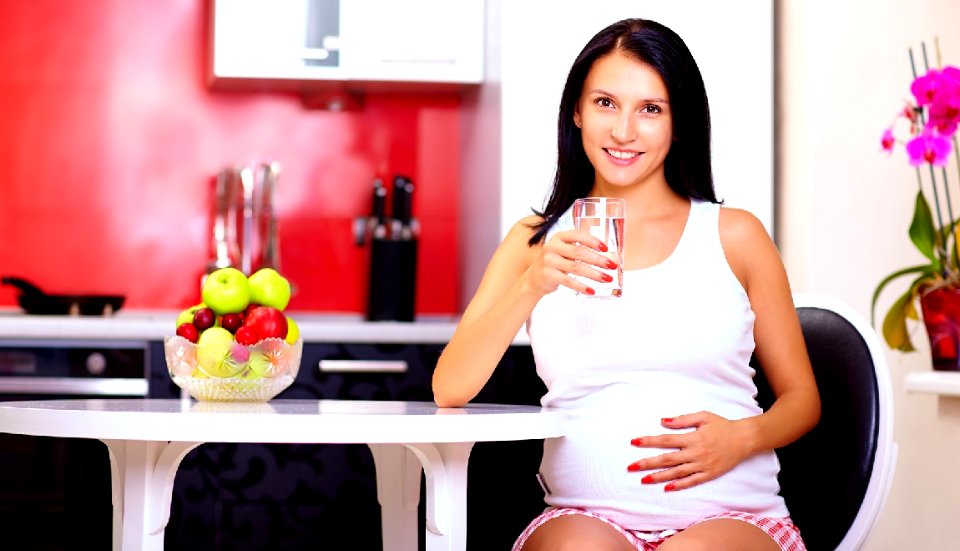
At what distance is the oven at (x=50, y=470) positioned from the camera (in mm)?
2945

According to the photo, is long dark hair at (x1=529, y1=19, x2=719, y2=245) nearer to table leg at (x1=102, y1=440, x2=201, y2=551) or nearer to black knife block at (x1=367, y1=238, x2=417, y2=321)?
table leg at (x1=102, y1=440, x2=201, y2=551)

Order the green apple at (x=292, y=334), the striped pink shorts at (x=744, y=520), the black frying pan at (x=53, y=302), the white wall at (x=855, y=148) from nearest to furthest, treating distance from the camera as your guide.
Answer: the striped pink shorts at (x=744, y=520) < the green apple at (x=292, y=334) < the white wall at (x=855, y=148) < the black frying pan at (x=53, y=302)

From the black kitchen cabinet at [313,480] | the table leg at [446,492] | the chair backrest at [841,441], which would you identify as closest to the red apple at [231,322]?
the table leg at [446,492]

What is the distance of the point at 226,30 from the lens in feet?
10.8

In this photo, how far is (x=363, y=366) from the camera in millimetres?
2994

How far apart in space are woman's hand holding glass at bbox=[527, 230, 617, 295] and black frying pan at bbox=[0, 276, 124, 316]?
6.16 feet

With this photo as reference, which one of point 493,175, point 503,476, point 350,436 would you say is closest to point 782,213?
point 493,175

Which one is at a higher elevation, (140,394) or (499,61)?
(499,61)

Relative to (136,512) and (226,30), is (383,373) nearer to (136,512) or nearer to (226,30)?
(226,30)

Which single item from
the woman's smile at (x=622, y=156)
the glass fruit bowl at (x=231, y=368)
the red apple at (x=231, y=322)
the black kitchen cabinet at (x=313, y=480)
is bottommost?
the black kitchen cabinet at (x=313, y=480)

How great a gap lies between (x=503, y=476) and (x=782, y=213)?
3.11 ft

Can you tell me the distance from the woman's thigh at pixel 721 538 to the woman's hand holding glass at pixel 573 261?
1.11 feet

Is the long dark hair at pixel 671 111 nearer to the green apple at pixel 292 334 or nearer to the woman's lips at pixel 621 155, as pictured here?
the woman's lips at pixel 621 155

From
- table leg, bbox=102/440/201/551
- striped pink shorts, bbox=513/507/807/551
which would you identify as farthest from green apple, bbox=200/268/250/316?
striped pink shorts, bbox=513/507/807/551
